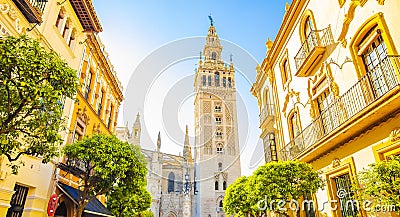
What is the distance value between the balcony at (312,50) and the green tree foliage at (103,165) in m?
7.67

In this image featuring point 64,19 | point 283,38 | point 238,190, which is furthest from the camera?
point 238,190

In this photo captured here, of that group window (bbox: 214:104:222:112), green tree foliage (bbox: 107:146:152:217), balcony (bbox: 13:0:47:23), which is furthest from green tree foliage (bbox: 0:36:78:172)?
window (bbox: 214:104:222:112)

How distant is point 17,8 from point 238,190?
13.9 metres

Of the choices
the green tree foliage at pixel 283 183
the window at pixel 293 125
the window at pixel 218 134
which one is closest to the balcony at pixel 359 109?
the green tree foliage at pixel 283 183

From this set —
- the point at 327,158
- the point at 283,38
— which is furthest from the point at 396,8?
the point at 283,38

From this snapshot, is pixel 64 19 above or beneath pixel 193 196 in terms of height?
above

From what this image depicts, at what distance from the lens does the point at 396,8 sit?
6082mm

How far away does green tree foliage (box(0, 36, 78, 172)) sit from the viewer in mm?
4805

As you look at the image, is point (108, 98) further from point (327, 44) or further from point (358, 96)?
point (358, 96)

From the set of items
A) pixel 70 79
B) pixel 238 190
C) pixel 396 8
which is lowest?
pixel 238 190

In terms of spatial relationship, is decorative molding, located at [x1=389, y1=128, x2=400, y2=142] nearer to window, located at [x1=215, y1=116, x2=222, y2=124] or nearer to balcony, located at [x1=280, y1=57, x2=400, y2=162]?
balcony, located at [x1=280, y1=57, x2=400, y2=162]

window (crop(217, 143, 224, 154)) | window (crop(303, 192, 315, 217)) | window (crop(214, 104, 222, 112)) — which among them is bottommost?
window (crop(303, 192, 315, 217))

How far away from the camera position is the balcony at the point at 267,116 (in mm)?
14868

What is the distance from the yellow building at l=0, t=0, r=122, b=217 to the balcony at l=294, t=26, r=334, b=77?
8856 millimetres
